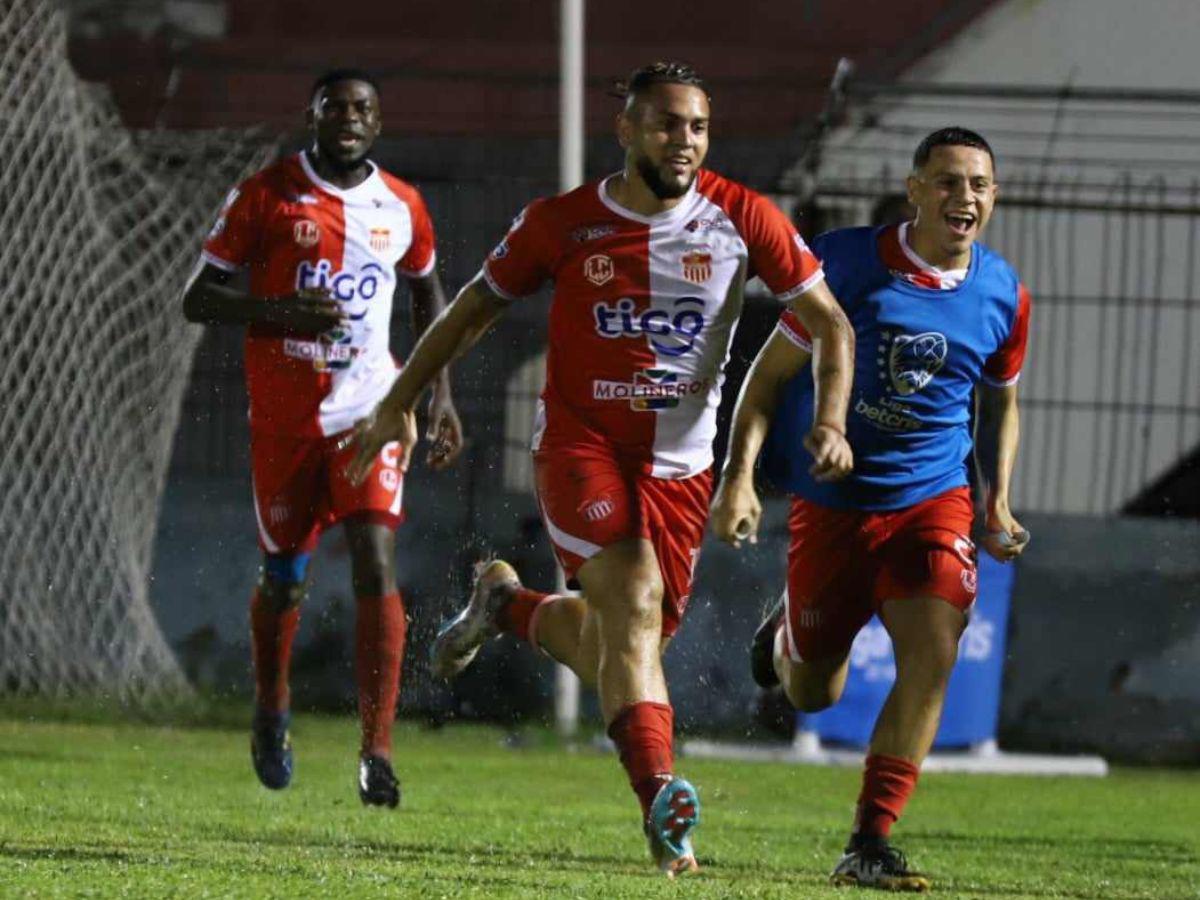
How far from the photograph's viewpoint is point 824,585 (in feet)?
26.6

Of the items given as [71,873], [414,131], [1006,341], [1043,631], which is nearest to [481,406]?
[1043,631]

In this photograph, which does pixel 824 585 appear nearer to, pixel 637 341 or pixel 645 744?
pixel 637 341

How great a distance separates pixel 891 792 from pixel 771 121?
12.1 meters

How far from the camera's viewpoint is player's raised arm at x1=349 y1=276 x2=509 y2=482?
23.4 feet

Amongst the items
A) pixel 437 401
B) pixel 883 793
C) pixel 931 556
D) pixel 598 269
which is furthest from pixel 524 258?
pixel 437 401

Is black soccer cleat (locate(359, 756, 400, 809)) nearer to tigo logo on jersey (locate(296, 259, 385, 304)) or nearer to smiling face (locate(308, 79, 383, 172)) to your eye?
tigo logo on jersey (locate(296, 259, 385, 304))

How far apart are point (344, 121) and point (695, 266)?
275cm

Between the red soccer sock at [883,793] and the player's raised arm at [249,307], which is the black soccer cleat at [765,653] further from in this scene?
the player's raised arm at [249,307]

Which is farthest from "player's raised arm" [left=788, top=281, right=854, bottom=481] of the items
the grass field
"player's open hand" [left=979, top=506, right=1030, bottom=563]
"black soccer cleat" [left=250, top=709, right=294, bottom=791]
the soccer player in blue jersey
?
"black soccer cleat" [left=250, top=709, right=294, bottom=791]

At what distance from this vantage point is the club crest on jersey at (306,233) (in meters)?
9.67

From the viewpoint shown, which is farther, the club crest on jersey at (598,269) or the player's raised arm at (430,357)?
the club crest on jersey at (598,269)

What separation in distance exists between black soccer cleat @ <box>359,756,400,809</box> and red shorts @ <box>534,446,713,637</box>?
183 centimetres

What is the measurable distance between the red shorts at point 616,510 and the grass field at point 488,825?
88cm

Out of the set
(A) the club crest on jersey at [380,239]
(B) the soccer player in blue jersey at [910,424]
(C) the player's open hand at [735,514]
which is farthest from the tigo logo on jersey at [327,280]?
(C) the player's open hand at [735,514]
